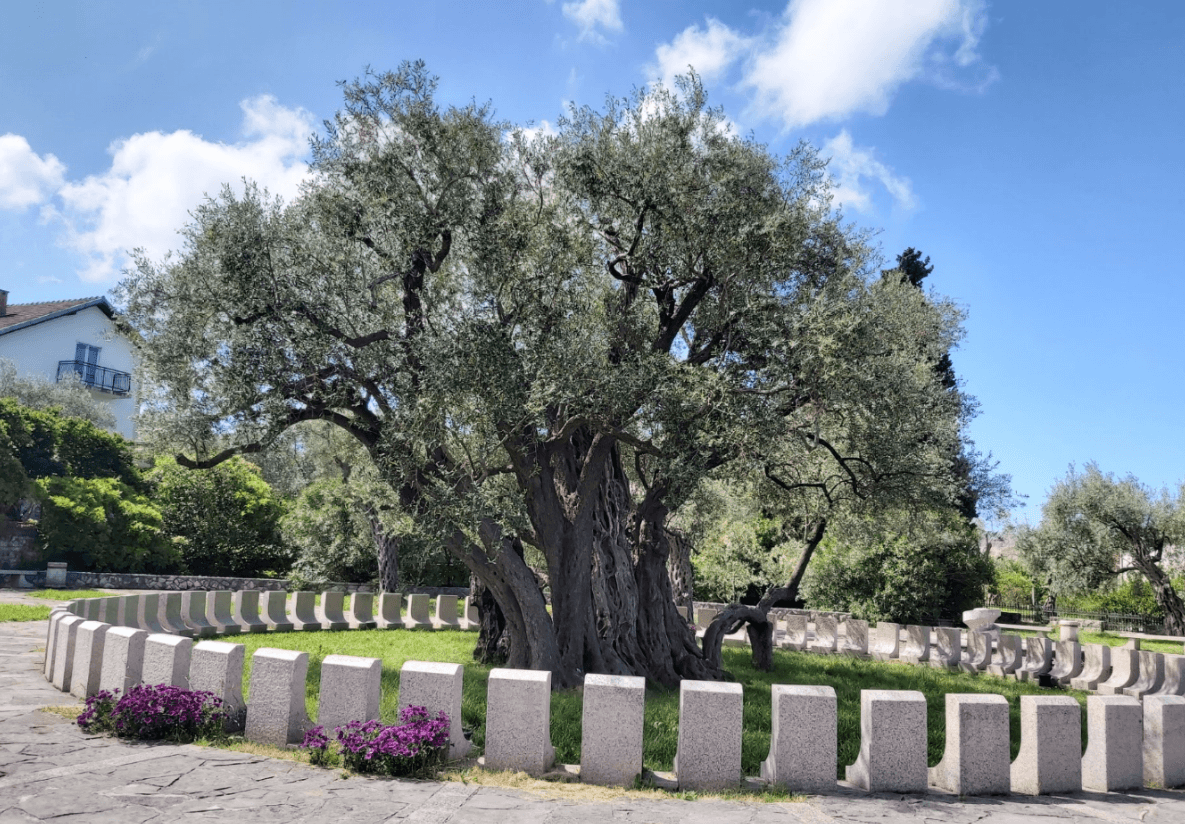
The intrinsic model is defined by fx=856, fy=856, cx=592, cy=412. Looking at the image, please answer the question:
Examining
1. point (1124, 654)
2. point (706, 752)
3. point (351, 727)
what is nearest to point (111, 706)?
point (351, 727)

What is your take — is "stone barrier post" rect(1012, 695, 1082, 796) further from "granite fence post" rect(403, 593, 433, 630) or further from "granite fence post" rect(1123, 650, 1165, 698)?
"granite fence post" rect(403, 593, 433, 630)

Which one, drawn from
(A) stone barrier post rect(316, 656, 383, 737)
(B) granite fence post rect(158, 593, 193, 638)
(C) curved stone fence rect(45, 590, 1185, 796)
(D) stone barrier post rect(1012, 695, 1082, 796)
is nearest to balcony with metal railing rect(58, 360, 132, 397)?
(B) granite fence post rect(158, 593, 193, 638)

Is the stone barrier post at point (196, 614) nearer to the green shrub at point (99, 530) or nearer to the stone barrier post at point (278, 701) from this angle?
the stone barrier post at point (278, 701)

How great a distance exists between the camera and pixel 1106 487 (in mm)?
30562

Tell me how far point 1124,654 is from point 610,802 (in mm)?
15153

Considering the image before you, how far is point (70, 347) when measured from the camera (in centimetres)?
4672

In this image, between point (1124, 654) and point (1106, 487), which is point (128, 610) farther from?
point (1106, 487)

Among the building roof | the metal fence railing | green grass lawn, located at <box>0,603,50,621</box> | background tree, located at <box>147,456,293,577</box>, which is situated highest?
the building roof

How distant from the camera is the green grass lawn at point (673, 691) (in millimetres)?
9391

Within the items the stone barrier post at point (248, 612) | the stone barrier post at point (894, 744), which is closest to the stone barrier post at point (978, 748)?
the stone barrier post at point (894, 744)

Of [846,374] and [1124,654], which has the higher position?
[846,374]

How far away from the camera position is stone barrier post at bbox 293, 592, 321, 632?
2030cm

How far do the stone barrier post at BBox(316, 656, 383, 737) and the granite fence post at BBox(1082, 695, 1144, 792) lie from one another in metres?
6.63

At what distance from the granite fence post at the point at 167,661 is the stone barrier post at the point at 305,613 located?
1153 centimetres
